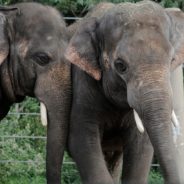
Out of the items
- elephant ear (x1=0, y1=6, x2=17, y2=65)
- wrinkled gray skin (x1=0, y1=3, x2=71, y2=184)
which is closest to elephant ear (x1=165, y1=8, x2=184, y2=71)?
wrinkled gray skin (x1=0, y1=3, x2=71, y2=184)

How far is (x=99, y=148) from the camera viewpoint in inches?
311

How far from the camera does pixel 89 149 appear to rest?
7867mm

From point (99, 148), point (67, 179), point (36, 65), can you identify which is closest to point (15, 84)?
point (36, 65)

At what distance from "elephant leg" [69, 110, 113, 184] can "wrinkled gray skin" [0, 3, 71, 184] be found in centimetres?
12

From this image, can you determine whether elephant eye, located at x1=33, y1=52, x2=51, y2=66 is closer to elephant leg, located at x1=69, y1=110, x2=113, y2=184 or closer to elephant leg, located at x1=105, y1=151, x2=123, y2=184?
elephant leg, located at x1=69, y1=110, x2=113, y2=184

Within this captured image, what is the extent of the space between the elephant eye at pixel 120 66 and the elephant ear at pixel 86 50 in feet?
0.94

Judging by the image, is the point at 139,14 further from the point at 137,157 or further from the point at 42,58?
the point at 137,157

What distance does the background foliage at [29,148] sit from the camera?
1024 centimetres

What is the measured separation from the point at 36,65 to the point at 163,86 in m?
1.29

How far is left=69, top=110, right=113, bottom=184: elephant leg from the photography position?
309 inches

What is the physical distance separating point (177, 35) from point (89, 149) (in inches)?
43.4

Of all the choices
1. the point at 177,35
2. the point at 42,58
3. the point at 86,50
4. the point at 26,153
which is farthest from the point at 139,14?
the point at 26,153

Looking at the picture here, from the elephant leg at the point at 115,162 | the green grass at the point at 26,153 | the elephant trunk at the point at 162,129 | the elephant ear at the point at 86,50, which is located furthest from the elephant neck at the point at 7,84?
the green grass at the point at 26,153

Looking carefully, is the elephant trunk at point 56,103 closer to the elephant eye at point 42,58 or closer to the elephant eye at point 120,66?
the elephant eye at point 42,58
